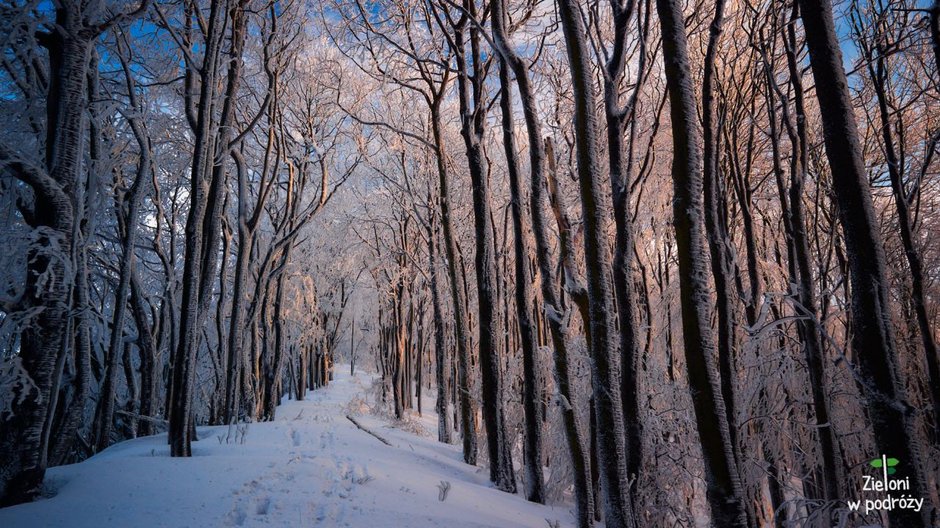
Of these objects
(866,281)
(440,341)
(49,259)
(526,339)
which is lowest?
(440,341)

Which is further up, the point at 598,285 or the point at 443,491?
the point at 598,285

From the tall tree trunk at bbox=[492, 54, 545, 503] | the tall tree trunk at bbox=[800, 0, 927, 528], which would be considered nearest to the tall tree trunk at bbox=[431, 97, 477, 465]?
the tall tree trunk at bbox=[492, 54, 545, 503]

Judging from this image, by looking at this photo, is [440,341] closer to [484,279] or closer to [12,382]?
[484,279]

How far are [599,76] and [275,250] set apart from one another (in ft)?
24.0

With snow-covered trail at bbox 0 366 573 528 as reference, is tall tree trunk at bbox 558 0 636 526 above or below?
above

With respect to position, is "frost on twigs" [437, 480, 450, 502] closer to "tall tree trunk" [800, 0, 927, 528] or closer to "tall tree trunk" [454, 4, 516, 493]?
"tall tree trunk" [454, 4, 516, 493]

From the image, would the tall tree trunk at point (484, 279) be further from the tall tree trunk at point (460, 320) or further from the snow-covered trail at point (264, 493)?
the tall tree trunk at point (460, 320)

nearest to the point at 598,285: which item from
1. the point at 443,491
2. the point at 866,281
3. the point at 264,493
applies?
the point at 866,281

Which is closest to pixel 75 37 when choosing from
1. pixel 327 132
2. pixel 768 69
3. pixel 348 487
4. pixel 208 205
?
pixel 208 205

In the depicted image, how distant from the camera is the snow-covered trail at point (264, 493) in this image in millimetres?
3328

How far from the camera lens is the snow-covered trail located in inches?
131

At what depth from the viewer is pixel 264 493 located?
3.97m

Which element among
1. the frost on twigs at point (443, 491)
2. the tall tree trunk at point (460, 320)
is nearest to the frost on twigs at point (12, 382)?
the frost on twigs at point (443, 491)

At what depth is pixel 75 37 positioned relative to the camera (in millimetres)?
4156
